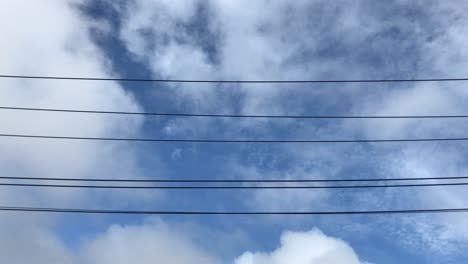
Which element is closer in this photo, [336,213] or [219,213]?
[336,213]

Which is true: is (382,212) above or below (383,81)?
below

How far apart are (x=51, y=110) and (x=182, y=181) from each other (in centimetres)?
977

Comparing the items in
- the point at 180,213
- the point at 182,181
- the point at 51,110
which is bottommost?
the point at 180,213

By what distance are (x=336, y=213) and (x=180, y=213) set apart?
9.81m

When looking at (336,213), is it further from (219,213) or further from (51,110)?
(51,110)

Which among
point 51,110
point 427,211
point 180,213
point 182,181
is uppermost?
point 51,110

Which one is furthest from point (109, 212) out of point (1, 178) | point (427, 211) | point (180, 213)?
point (427, 211)

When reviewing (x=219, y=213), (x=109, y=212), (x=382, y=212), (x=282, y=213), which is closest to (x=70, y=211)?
(x=109, y=212)

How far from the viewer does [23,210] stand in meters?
25.5

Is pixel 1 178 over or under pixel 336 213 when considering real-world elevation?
over

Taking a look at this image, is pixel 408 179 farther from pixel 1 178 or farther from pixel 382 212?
pixel 1 178

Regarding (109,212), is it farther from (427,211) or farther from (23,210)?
(427,211)

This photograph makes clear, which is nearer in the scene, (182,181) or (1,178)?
(1,178)

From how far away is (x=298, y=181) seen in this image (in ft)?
82.7
